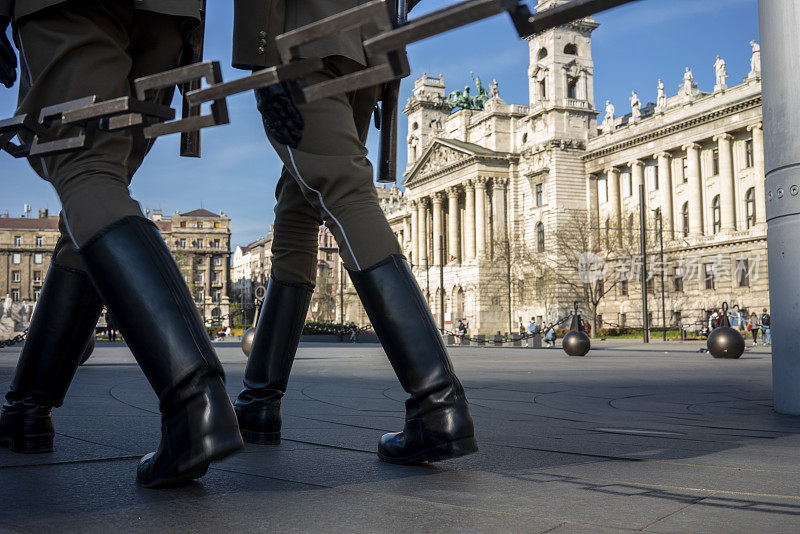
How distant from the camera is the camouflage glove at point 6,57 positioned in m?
2.14

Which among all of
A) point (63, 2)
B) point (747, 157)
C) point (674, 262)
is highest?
point (747, 157)

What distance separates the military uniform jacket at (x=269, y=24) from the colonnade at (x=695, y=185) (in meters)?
48.3

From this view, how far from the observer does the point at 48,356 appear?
2.40 metres

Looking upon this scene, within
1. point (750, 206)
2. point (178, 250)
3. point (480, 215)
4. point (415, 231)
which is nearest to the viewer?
point (750, 206)

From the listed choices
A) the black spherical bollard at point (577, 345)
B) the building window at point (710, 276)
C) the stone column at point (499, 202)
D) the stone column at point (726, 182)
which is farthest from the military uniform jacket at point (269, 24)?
the stone column at point (499, 202)

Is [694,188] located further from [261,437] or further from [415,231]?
[261,437]

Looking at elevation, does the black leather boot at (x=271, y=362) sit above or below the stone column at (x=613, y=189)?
below

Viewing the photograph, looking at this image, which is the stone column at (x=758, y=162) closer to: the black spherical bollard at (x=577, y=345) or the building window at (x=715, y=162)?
the building window at (x=715, y=162)

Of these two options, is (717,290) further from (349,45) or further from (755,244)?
(349,45)

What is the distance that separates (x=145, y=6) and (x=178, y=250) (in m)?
117

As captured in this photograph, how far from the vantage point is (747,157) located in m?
48.9

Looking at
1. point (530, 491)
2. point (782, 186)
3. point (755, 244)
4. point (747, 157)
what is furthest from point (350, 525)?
point (747, 157)

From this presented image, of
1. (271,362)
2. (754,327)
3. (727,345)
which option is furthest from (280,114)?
(754,327)

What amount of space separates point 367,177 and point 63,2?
94cm
